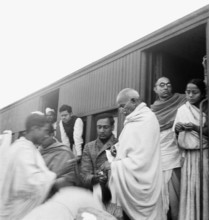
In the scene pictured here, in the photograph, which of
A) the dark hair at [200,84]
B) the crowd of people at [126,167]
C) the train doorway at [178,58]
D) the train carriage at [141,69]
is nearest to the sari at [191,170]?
the crowd of people at [126,167]

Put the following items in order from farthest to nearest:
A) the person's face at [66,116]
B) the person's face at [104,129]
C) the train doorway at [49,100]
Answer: the train doorway at [49,100]
the person's face at [66,116]
the person's face at [104,129]

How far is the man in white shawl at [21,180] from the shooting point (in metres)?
2.77

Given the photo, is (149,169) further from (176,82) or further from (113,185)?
(176,82)

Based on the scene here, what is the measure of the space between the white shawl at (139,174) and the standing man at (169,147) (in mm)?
553

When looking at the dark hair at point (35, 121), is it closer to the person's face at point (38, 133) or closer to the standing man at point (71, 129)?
the person's face at point (38, 133)

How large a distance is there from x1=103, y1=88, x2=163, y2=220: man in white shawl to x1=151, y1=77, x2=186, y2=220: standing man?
53 cm

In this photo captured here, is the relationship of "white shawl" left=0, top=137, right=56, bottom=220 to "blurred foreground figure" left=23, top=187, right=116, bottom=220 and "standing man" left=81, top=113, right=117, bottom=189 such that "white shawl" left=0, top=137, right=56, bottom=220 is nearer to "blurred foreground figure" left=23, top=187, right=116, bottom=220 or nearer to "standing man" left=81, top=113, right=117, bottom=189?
"blurred foreground figure" left=23, top=187, right=116, bottom=220

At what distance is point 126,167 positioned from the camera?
3469mm

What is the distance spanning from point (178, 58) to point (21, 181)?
3.87 metres

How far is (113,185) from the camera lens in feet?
11.9

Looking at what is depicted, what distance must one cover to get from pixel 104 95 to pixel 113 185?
2772 millimetres

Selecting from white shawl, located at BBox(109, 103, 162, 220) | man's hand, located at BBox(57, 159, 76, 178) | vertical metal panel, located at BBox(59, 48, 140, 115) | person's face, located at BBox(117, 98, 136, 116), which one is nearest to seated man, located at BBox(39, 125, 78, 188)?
man's hand, located at BBox(57, 159, 76, 178)

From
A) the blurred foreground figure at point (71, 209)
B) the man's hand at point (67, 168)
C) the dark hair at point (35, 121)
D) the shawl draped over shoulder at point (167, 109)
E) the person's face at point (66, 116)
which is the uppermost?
the person's face at point (66, 116)

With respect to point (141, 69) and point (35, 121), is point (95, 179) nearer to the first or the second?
point (35, 121)
